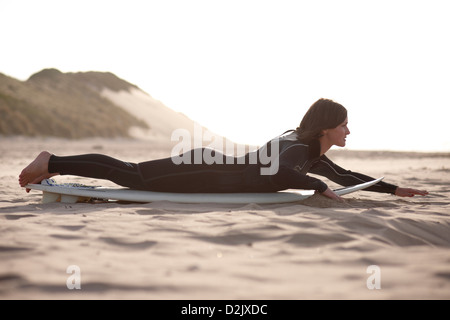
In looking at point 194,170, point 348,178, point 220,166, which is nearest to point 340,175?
point 348,178

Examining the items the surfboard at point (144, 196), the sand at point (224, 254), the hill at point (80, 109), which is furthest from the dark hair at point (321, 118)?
the hill at point (80, 109)

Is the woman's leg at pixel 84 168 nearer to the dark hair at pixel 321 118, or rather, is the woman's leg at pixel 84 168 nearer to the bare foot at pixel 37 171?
the bare foot at pixel 37 171

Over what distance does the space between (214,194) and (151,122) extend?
194ft

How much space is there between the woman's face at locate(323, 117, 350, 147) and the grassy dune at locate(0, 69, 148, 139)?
26.6 metres

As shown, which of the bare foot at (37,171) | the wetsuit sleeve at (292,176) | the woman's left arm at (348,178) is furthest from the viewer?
the woman's left arm at (348,178)

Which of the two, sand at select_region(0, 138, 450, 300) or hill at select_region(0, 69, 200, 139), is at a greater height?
hill at select_region(0, 69, 200, 139)

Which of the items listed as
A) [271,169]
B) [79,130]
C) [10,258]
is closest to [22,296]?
[10,258]

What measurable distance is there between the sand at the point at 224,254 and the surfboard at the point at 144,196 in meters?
0.33

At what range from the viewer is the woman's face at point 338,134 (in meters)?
3.29

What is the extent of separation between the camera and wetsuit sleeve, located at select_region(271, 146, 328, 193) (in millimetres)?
3016

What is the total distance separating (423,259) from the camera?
190 cm

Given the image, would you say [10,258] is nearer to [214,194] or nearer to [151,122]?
[214,194]

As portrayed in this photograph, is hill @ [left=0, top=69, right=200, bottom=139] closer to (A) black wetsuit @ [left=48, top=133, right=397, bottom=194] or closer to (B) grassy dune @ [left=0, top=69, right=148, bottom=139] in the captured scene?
(B) grassy dune @ [left=0, top=69, right=148, bottom=139]

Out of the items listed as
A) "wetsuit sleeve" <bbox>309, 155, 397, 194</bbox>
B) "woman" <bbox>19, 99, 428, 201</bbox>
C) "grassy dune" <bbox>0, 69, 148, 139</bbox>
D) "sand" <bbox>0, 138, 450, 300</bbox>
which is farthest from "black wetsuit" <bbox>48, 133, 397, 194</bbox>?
"grassy dune" <bbox>0, 69, 148, 139</bbox>
